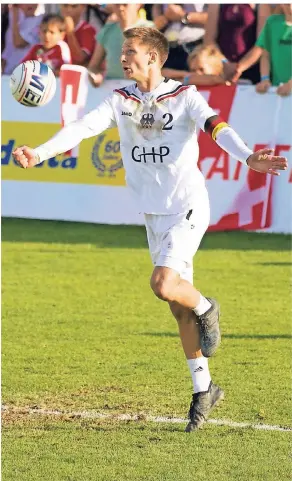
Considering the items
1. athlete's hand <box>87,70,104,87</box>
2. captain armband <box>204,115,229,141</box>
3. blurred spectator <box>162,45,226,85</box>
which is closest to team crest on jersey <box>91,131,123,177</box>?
athlete's hand <box>87,70,104,87</box>

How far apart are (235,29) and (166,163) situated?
814cm

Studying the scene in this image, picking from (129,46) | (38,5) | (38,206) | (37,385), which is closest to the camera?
(129,46)

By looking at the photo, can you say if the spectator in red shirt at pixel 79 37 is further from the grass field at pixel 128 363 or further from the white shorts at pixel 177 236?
the white shorts at pixel 177 236

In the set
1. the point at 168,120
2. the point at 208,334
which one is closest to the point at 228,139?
the point at 168,120

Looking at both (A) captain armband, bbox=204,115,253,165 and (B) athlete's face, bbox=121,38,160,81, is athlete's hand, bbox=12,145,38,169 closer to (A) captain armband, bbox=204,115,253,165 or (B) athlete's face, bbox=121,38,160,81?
(B) athlete's face, bbox=121,38,160,81

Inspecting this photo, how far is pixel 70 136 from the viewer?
7.25 meters

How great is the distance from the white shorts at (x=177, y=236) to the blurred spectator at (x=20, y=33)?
9989mm

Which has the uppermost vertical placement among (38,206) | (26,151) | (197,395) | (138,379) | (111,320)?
(26,151)

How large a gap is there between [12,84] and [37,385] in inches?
80.6

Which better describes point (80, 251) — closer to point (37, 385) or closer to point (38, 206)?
point (38, 206)

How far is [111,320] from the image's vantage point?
33.7 ft

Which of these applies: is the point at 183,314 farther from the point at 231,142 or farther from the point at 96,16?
the point at 96,16

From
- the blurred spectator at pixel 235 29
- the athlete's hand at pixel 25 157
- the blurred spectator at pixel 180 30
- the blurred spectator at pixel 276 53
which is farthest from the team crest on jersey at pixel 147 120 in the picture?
the blurred spectator at pixel 180 30

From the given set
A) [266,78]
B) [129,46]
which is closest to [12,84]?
[129,46]
